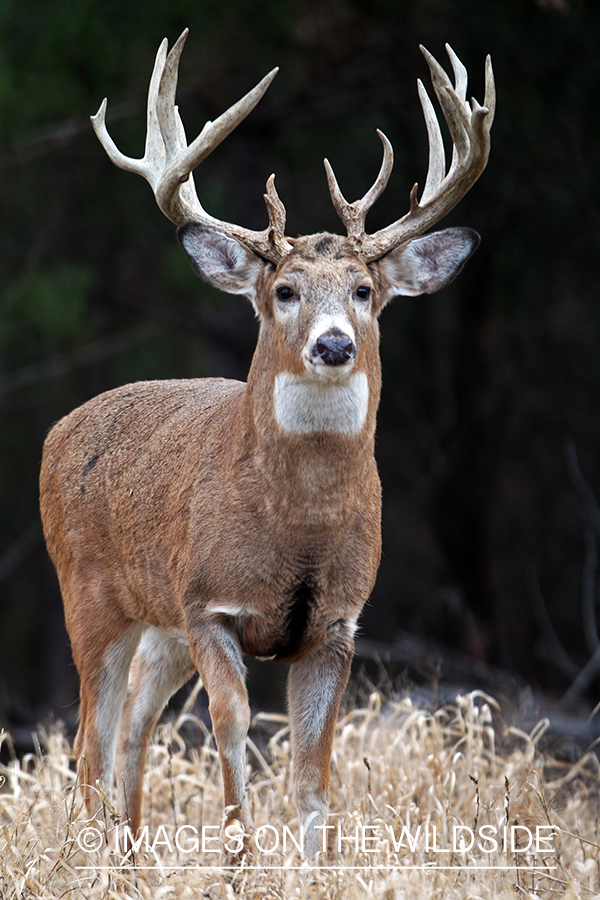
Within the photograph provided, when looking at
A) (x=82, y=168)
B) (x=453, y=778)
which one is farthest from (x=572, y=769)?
(x=82, y=168)

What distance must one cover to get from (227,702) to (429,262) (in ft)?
6.42

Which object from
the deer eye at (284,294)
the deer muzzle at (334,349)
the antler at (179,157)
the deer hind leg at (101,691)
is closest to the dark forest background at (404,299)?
the antler at (179,157)

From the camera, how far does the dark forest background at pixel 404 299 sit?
930 cm

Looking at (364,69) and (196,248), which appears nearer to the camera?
(196,248)

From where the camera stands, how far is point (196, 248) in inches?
193

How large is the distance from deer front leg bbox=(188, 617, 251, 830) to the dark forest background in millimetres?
4578

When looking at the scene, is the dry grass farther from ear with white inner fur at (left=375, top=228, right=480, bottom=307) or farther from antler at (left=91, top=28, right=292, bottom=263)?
antler at (left=91, top=28, right=292, bottom=263)

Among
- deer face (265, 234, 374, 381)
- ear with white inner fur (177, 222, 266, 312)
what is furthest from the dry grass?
ear with white inner fur (177, 222, 266, 312)

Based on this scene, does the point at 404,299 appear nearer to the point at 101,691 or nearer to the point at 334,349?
the point at 101,691

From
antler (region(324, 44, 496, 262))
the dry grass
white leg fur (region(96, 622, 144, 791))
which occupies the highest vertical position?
antler (region(324, 44, 496, 262))

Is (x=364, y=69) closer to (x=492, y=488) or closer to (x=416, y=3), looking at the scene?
(x=416, y=3)

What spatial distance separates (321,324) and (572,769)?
2834 mm

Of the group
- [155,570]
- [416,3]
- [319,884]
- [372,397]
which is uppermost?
[416,3]

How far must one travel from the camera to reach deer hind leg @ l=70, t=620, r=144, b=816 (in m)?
→ 5.21
